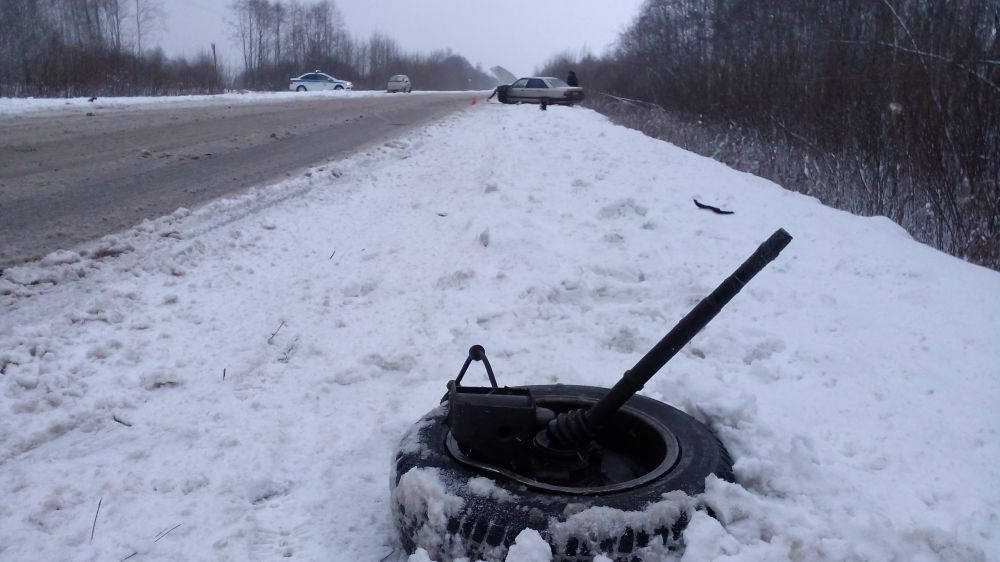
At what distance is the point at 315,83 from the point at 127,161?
43312 millimetres

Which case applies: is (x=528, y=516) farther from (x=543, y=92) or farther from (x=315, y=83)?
(x=315, y=83)

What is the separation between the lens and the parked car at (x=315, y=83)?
49906mm

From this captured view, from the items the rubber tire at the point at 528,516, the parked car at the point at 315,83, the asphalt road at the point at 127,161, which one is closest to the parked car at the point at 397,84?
the parked car at the point at 315,83

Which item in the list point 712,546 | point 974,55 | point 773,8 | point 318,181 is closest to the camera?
point 712,546

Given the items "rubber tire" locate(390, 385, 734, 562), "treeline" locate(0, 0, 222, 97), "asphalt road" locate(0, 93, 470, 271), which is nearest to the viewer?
"rubber tire" locate(390, 385, 734, 562)

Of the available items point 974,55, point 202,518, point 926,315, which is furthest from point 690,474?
point 974,55

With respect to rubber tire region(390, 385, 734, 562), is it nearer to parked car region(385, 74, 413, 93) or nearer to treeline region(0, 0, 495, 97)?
treeline region(0, 0, 495, 97)

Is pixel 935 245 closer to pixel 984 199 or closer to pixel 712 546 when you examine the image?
pixel 984 199

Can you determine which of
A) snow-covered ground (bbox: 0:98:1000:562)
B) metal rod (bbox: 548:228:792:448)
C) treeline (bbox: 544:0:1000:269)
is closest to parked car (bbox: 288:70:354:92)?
treeline (bbox: 544:0:1000:269)

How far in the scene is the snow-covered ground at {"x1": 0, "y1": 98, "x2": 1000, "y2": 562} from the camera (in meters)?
2.29

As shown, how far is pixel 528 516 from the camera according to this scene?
1.95 m

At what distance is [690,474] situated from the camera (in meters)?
2.18

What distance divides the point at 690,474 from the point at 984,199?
578cm

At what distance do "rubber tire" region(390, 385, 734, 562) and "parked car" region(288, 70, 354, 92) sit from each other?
50733 mm
